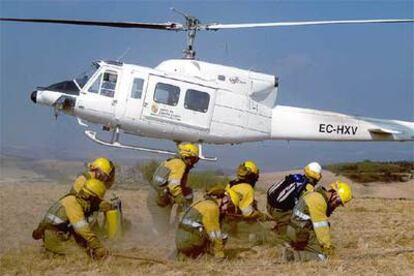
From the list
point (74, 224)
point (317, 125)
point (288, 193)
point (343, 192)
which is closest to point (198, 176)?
point (317, 125)

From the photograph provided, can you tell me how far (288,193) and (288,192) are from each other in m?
0.02

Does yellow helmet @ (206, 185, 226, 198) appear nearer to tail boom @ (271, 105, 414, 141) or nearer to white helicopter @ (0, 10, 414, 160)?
white helicopter @ (0, 10, 414, 160)

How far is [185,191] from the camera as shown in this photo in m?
10.3

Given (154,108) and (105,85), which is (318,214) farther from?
(105,85)

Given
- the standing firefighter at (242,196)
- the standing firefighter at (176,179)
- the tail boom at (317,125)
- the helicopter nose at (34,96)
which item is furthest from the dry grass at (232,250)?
the helicopter nose at (34,96)

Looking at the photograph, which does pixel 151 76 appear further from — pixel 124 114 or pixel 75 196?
pixel 75 196

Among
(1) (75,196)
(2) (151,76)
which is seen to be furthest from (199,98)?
(1) (75,196)

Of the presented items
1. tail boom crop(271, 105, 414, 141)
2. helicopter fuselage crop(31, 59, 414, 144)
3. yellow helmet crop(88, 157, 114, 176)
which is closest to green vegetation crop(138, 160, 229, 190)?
tail boom crop(271, 105, 414, 141)

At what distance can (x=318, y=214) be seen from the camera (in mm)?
8250

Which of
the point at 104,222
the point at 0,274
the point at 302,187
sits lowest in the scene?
the point at 0,274

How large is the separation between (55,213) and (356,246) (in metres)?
4.65

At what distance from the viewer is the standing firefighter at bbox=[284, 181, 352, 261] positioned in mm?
8234

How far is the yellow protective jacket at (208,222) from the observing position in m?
8.18

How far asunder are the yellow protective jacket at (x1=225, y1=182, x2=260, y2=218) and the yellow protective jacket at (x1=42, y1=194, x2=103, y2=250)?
2040 mm
